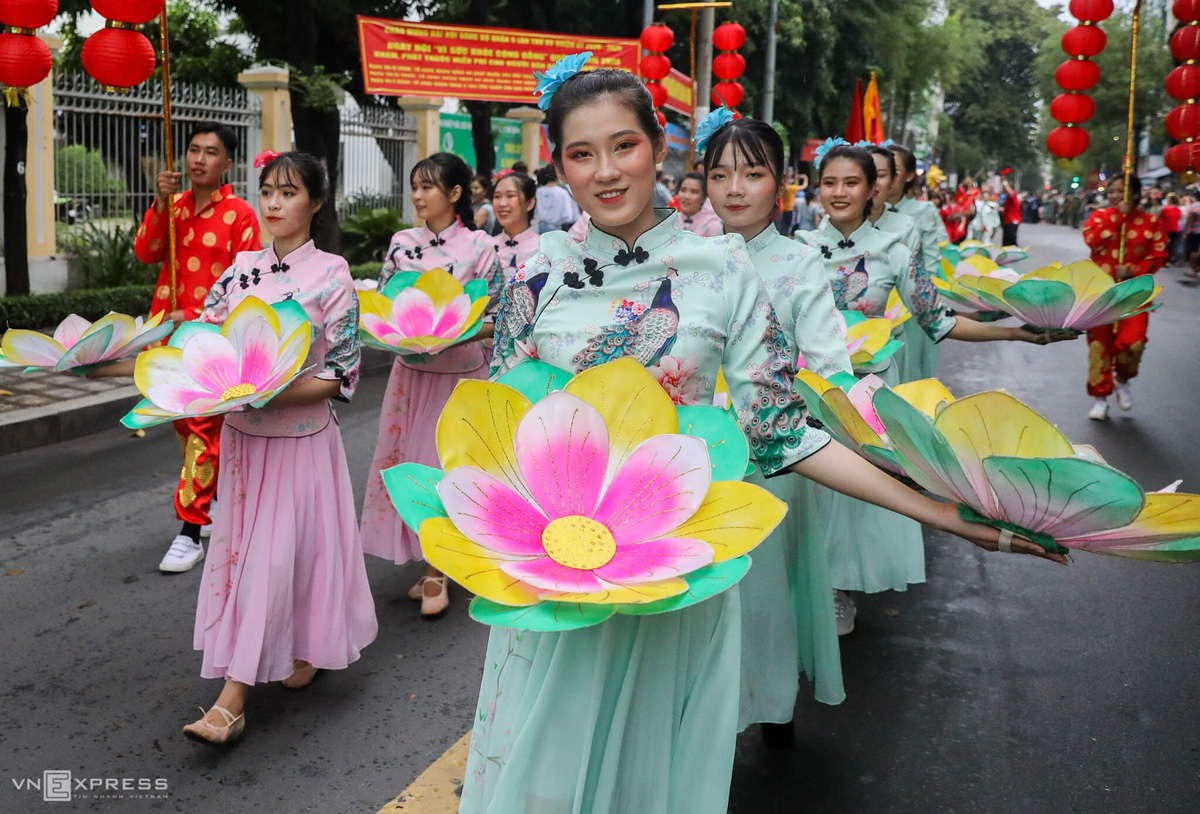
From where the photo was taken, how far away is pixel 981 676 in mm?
3803

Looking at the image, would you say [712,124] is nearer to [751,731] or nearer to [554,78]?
[554,78]

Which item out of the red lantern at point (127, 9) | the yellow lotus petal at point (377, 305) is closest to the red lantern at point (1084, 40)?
the yellow lotus petal at point (377, 305)

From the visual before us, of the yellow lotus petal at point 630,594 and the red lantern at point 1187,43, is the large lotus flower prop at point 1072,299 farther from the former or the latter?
the red lantern at point 1187,43

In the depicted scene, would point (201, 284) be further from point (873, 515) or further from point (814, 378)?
point (814, 378)

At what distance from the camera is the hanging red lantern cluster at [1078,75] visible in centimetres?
827

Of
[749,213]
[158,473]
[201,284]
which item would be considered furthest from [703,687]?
[158,473]

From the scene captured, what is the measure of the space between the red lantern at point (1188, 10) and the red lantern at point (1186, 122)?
72 centimetres

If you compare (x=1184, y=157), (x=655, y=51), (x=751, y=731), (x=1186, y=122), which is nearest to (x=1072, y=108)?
(x=1186, y=122)

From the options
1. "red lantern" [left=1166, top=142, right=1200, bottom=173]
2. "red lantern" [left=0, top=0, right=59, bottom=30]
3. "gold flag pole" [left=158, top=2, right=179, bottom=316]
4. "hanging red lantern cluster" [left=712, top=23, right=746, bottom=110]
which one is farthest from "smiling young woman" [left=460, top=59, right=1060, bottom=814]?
"hanging red lantern cluster" [left=712, top=23, right=746, bottom=110]

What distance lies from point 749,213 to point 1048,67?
47979 millimetres

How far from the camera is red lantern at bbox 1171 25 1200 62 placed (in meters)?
7.92

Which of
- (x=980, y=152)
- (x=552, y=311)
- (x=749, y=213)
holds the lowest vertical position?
(x=552, y=311)

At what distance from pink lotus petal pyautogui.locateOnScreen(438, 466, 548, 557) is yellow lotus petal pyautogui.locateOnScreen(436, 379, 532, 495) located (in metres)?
0.03

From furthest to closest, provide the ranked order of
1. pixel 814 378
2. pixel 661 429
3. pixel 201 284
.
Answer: pixel 201 284
pixel 814 378
pixel 661 429
